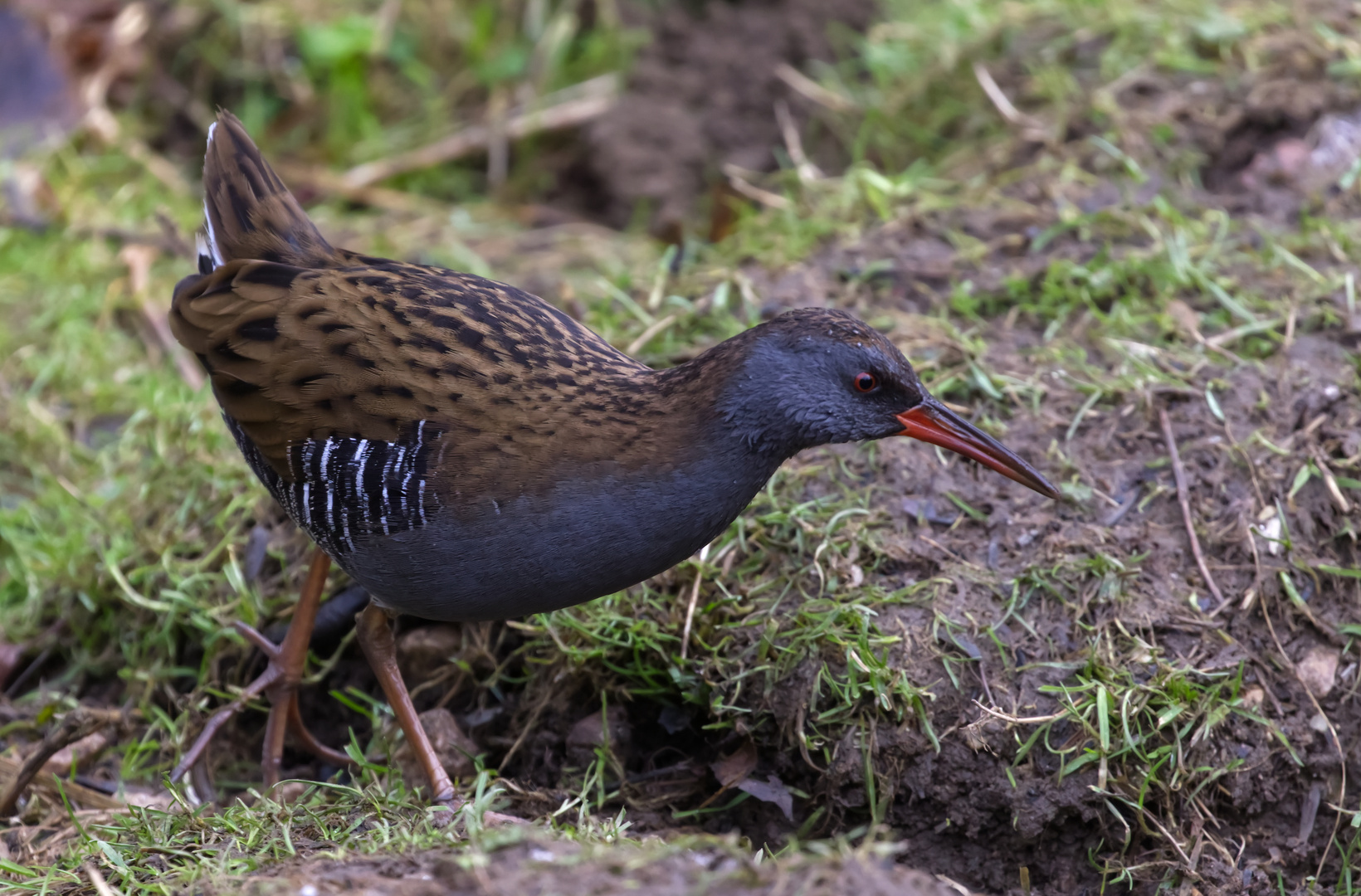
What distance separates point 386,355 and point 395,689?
2.82 ft

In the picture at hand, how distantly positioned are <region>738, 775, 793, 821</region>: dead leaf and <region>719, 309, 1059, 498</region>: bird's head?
875 mm

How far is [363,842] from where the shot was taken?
2.79 m

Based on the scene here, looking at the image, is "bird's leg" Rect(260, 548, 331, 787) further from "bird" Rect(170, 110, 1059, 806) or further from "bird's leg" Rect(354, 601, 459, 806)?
"bird" Rect(170, 110, 1059, 806)

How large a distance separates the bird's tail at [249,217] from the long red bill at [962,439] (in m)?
1.63

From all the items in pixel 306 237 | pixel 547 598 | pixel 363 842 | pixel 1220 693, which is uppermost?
pixel 306 237

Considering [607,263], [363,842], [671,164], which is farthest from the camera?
[671,164]

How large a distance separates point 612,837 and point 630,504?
0.70m

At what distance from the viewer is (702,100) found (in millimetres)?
6656

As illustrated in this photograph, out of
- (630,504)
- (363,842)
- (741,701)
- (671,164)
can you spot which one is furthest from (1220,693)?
(671,164)

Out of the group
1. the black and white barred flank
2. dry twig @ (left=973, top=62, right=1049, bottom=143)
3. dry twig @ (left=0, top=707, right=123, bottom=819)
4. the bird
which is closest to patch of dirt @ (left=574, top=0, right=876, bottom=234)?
dry twig @ (left=973, top=62, right=1049, bottom=143)

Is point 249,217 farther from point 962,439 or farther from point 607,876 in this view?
point 607,876

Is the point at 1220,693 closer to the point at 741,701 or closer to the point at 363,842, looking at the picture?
the point at 741,701

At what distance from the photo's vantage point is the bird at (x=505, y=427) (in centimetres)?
295

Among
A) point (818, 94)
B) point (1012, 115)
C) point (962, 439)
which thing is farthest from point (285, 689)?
point (818, 94)
